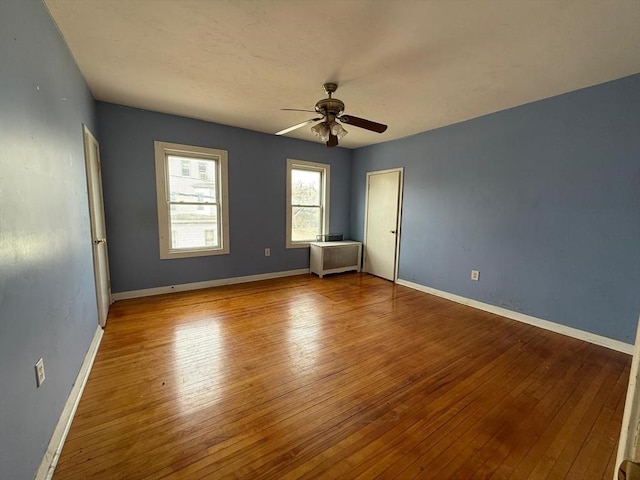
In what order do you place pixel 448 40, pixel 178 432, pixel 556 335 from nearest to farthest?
pixel 178 432, pixel 448 40, pixel 556 335

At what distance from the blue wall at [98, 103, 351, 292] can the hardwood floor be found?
0.85 metres

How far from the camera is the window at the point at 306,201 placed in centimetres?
483

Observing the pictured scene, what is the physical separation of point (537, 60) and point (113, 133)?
4454 millimetres

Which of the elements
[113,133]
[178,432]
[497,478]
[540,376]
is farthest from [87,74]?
[540,376]

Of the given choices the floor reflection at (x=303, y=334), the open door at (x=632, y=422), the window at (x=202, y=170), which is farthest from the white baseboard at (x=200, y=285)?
the open door at (x=632, y=422)

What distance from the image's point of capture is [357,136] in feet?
14.7

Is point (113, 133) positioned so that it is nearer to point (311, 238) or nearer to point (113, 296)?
point (113, 296)

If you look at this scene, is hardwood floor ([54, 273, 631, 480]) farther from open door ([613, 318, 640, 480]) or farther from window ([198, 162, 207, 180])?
window ([198, 162, 207, 180])

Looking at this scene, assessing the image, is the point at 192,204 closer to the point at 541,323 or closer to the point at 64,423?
the point at 64,423

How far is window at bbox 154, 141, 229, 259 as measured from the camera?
3.69m

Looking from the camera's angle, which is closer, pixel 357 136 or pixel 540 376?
pixel 540 376

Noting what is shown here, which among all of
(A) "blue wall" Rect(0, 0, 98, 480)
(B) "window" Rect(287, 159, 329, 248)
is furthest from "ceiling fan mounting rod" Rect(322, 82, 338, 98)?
(B) "window" Rect(287, 159, 329, 248)

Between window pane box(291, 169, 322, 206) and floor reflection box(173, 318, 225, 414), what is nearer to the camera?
floor reflection box(173, 318, 225, 414)

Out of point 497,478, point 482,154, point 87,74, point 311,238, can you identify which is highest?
point 87,74
